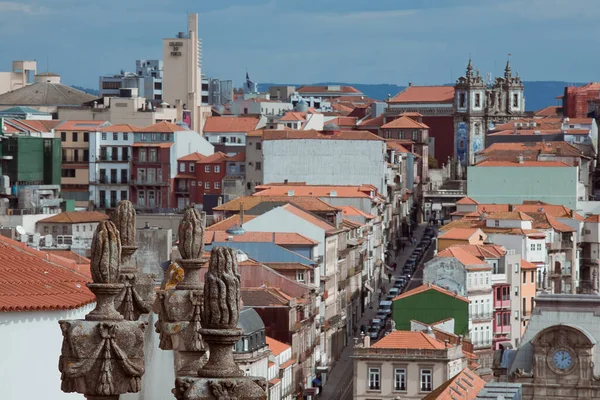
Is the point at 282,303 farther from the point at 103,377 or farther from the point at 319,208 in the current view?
the point at 103,377

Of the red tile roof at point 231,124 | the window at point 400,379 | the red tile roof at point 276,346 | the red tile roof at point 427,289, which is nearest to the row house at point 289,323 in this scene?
the red tile roof at point 276,346

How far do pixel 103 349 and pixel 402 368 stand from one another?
69.6m

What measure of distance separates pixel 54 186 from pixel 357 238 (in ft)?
121

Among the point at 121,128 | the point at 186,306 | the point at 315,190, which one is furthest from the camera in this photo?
the point at 121,128

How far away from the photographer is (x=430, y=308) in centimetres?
10238

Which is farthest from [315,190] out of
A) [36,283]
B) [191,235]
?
[191,235]

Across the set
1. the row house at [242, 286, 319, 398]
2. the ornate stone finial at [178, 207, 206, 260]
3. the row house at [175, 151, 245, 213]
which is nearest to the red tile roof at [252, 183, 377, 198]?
the row house at [175, 151, 245, 213]

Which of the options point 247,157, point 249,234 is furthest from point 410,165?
point 249,234

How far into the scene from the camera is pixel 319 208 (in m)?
126

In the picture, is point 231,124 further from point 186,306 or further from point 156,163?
point 186,306

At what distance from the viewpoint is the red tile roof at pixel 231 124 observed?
625 ft

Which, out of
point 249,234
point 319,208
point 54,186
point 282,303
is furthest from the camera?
point 54,186

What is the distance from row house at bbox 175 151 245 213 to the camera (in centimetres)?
16405

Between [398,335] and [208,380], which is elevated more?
[208,380]
